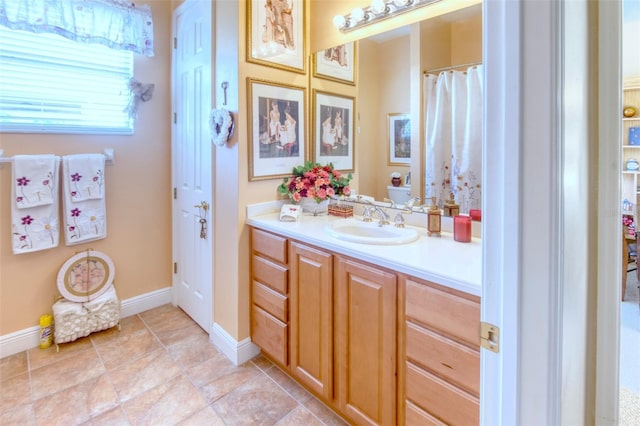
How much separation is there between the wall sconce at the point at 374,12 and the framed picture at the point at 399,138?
553 mm

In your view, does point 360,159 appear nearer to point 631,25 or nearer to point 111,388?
point 631,25

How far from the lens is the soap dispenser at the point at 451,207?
176 cm

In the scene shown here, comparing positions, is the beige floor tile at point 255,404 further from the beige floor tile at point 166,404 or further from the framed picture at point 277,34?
the framed picture at point 277,34

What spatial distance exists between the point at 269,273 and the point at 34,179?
164 centimetres

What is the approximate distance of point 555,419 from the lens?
65cm

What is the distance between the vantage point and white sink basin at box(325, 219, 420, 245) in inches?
61.7

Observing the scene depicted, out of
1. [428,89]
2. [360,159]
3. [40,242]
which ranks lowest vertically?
[40,242]

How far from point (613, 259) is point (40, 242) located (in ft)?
9.63

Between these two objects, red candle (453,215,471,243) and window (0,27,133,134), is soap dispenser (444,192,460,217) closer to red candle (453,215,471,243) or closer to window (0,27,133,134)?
red candle (453,215,471,243)

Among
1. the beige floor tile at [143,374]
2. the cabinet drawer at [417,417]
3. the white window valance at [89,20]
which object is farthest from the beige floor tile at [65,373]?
the white window valance at [89,20]

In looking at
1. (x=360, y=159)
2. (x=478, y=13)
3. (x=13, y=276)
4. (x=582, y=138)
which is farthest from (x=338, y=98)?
(x=13, y=276)

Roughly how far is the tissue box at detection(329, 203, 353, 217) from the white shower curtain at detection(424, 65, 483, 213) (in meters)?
0.53

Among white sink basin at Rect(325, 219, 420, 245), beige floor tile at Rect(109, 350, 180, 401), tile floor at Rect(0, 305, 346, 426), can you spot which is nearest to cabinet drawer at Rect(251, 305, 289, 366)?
tile floor at Rect(0, 305, 346, 426)

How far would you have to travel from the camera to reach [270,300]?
2053 mm
